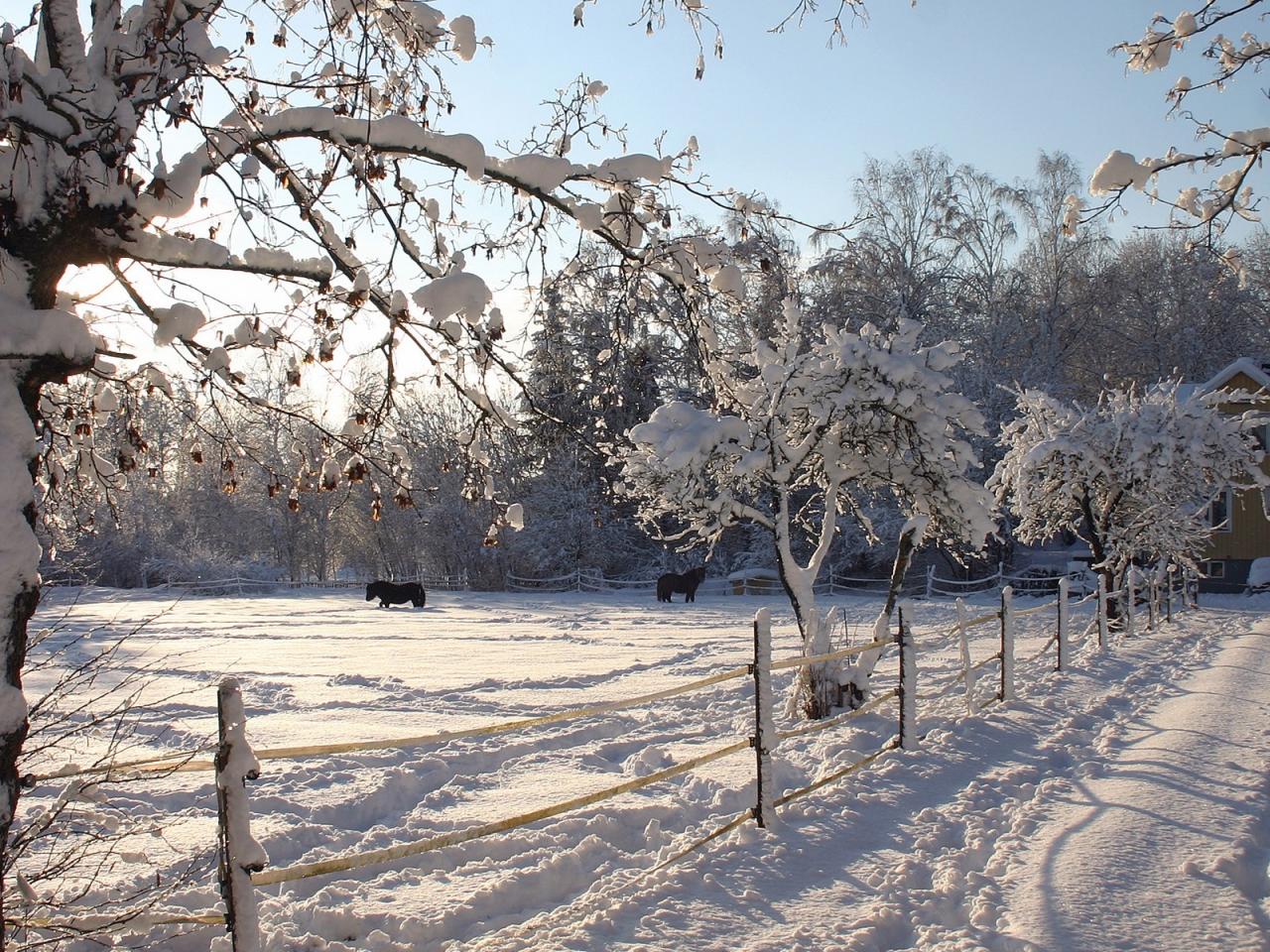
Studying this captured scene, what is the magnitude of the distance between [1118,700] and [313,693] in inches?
404

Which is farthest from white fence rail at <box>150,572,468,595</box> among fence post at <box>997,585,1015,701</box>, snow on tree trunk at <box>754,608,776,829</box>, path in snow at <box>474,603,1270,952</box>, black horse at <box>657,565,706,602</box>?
snow on tree trunk at <box>754,608,776,829</box>

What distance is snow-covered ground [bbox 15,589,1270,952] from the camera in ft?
16.5

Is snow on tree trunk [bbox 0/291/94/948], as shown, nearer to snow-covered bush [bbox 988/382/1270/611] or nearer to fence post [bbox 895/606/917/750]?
fence post [bbox 895/606/917/750]

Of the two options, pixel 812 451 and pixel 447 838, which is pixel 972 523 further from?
pixel 447 838

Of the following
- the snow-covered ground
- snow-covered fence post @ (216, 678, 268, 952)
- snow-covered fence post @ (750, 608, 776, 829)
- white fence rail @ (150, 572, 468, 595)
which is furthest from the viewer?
white fence rail @ (150, 572, 468, 595)

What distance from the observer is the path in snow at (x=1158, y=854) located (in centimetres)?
482

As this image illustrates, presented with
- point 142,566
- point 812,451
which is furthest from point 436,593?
point 812,451

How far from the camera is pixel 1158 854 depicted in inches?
233

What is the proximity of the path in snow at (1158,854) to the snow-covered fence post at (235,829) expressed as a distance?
11.6 feet

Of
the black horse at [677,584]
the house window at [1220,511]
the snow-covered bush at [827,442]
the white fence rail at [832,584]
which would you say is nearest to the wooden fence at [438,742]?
the snow-covered bush at [827,442]

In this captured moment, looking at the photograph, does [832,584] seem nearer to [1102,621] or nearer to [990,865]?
[1102,621]

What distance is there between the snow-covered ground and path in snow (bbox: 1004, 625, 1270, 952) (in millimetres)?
23

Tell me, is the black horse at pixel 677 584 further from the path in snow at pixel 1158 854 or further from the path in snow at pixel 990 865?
the path in snow at pixel 1158 854

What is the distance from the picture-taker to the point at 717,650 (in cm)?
1841
